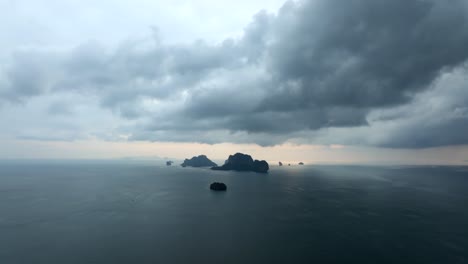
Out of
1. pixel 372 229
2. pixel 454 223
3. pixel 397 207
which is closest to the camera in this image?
pixel 372 229


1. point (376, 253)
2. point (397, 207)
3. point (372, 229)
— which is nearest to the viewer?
point (376, 253)

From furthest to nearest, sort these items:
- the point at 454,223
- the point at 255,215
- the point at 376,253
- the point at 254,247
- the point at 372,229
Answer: the point at 255,215 < the point at 454,223 < the point at 372,229 < the point at 254,247 < the point at 376,253

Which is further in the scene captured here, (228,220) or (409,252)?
(228,220)

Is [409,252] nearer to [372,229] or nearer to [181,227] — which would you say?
[372,229]

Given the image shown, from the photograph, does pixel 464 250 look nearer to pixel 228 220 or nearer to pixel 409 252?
pixel 409 252

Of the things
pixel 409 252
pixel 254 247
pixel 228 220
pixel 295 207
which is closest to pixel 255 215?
pixel 228 220

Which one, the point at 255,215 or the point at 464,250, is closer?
the point at 464,250

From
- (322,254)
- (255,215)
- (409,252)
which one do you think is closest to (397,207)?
(409,252)
